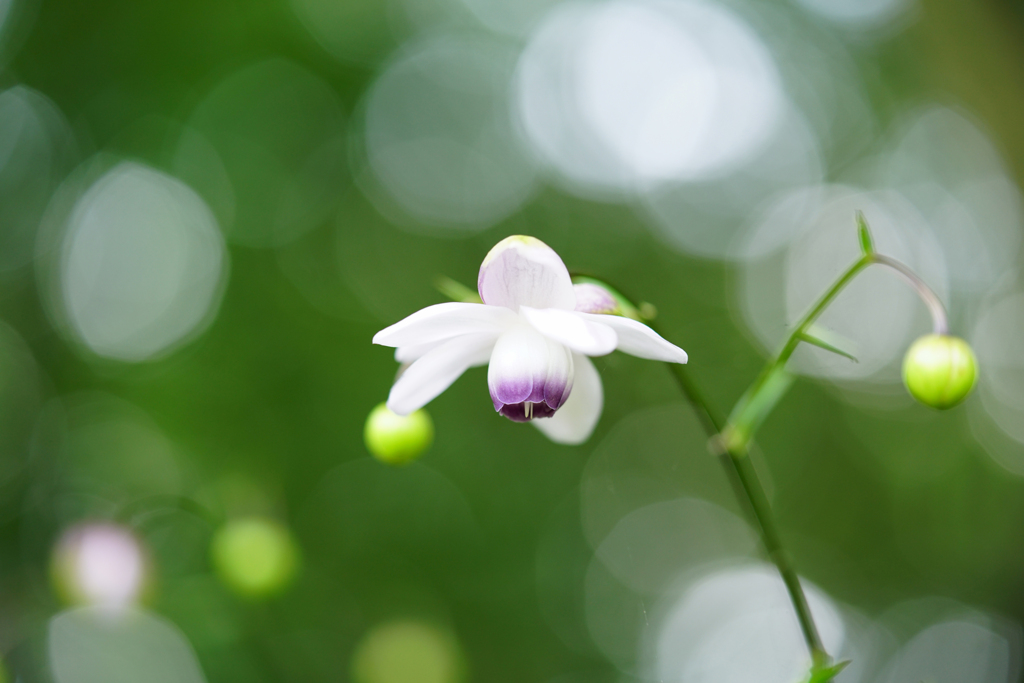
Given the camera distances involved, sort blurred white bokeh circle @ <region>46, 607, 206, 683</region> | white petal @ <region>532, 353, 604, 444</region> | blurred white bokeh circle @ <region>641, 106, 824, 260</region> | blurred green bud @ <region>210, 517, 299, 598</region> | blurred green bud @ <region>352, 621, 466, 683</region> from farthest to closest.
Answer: blurred white bokeh circle @ <region>641, 106, 824, 260</region> < blurred green bud @ <region>352, 621, 466, 683</region> < blurred white bokeh circle @ <region>46, 607, 206, 683</region> < blurred green bud @ <region>210, 517, 299, 598</region> < white petal @ <region>532, 353, 604, 444</region>

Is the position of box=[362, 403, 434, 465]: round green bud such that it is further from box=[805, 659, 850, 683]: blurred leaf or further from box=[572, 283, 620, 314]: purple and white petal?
box=[805, 659, 850, 683]: blurred leaf

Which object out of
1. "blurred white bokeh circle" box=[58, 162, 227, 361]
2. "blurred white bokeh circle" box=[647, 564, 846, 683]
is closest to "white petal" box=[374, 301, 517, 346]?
"blurred white bokeh circle" box=[58, 162, 227, 361]

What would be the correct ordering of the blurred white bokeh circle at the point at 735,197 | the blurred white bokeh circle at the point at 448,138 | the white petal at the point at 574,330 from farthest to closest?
the blurred white bokeh circle at the point at 735,197
the blurred white bokeh circle at the point at 448,138
the white petal at the point at 574,330

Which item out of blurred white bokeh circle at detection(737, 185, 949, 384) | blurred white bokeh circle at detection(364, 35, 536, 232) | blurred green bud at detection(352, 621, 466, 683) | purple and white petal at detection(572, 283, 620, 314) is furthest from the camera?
blurred white bokeh circle at detection(364, 35, 536, 232)

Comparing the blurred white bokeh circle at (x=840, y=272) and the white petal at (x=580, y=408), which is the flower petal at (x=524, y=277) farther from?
the blurred white bokeh circle at (x=840, y=272)

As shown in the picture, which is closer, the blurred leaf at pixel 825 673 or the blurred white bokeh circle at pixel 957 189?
the blurred leaf at pixel 825 673

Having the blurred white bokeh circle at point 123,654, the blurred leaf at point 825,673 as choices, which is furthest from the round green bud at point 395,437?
the blurred white bokeh circle at point 123,654

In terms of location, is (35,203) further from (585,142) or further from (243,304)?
(585,142)
